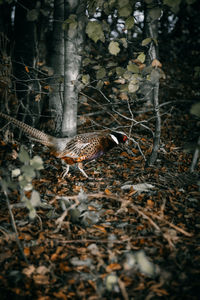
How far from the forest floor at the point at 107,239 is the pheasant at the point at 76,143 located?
31cm

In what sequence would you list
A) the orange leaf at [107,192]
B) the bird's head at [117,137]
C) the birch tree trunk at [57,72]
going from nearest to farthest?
1. the orange leaf at [107,192]
2. the bird's head at [117,137]
3. the birch tree trunk at [57,72]

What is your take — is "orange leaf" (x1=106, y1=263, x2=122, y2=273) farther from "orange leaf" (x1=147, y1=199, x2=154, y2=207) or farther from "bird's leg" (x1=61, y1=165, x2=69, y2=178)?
"bird's leg" (x1=61, y1=165, x2=69, y2=178)

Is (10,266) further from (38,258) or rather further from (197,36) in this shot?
(197,36)

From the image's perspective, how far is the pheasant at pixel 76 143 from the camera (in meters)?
3.65

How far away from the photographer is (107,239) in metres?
2.46

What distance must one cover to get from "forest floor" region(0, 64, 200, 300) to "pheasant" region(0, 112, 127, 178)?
Result: 1.02 feet

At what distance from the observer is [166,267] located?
2.09 metres

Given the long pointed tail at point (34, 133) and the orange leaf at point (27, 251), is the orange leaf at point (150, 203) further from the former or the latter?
the long pointed tail at point (34, 133)

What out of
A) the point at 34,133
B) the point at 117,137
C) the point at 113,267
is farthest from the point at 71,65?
the point at 113,267

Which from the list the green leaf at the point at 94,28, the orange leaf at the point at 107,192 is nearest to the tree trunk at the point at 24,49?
the orange leaf at the point at 107,192

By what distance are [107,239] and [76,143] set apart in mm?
1725

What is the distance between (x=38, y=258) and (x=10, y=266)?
0.85ft

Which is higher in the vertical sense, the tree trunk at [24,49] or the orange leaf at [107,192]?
the tree trunk at [24,49]

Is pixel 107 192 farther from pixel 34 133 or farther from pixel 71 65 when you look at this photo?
pixel 71 65
